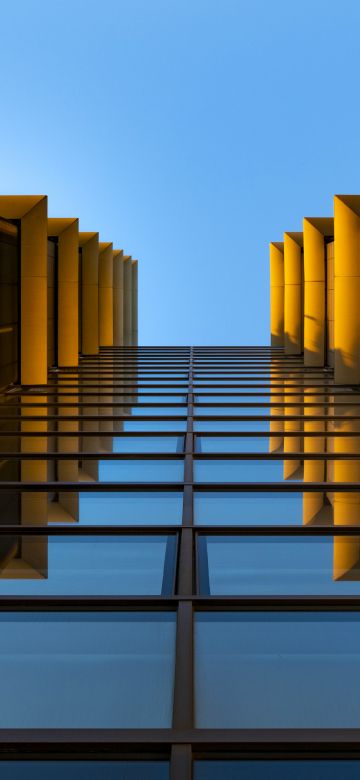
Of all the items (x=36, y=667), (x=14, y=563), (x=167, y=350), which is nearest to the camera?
(x=36, y=667)


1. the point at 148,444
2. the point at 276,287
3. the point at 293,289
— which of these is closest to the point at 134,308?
the point at 276,287

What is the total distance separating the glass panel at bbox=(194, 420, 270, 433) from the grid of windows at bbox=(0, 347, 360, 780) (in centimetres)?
31

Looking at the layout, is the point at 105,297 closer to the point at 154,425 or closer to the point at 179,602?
the point at 154,425

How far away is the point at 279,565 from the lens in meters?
7.86

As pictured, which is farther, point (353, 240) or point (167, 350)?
point (167, 350)

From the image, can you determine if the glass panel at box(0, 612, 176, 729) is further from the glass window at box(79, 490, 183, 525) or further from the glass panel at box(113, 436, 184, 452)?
the glass panel at box(113, 436, 184, 452)

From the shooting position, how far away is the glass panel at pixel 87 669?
5215 millimetres

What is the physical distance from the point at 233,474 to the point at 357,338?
12.4 m

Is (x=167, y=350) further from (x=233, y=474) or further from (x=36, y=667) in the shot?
(x=36, y=667)

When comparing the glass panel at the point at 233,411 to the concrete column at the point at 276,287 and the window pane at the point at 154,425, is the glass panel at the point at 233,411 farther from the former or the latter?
the concrete column at the point at 276,287

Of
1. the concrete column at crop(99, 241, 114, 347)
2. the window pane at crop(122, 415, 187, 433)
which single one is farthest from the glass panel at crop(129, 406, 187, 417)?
the concrete column at crop(99, 241, 114, 347)

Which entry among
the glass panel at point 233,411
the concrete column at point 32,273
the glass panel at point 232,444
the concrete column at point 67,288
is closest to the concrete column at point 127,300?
the concrete column at point 67,288

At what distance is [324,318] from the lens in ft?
94.8

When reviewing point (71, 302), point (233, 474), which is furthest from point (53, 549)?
point (71, 302)
